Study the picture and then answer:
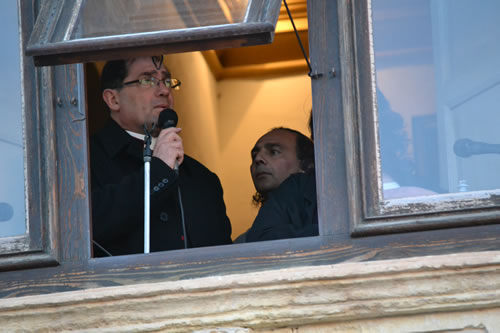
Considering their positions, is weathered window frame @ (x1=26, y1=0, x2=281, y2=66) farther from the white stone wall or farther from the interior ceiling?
the interior ceiling

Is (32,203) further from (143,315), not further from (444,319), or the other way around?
(444,319)

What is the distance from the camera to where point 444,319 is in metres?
3.88

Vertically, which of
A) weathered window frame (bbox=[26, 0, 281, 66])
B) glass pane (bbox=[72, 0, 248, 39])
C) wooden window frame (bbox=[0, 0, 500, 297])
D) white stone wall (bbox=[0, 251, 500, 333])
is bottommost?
white stone wall (bbox=[0, 251, 500, 333])

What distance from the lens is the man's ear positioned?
5.41 meters

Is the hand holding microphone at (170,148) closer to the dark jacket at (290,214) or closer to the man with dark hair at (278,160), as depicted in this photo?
the dark jacket at (290,214)

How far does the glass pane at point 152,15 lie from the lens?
3857 millimetres

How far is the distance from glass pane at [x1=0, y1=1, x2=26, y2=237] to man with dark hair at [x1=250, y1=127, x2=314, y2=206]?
166cm

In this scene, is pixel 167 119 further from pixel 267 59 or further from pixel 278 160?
pixel 267 59

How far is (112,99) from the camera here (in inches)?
214

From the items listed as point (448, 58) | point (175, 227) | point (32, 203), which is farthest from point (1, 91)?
point (448, 58)

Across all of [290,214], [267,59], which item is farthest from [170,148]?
[267,59]

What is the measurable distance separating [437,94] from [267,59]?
3607 millimetres

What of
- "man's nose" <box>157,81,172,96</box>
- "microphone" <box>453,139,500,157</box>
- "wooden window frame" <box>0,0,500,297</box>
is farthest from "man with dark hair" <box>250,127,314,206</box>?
"microphone" <box>453,139,500,157</box>

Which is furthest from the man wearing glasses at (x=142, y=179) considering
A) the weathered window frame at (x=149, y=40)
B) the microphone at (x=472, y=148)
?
the microphone at (x=472, y=148)
